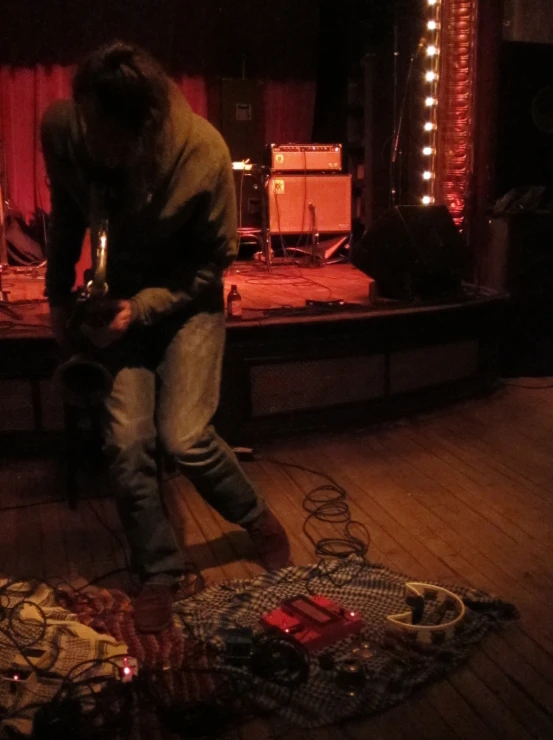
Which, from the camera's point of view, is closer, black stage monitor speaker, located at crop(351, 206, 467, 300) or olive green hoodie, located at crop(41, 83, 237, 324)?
olive green hoodie, located at crop(41, 83, 237, 324)

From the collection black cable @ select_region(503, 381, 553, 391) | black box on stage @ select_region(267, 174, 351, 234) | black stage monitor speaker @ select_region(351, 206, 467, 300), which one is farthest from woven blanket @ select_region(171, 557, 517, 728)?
black box on stage @ select_region(267, 174, 351, 234)

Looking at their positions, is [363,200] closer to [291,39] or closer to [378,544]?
[291,39]

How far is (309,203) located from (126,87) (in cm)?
460

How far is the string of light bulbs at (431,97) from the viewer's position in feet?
14.6

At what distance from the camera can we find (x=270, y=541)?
230cm

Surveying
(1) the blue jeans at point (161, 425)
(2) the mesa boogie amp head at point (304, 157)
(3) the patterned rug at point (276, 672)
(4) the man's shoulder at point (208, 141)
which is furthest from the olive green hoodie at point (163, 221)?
(2) the mesa boogie amp head at point (304, 157)

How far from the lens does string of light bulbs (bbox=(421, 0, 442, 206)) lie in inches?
176

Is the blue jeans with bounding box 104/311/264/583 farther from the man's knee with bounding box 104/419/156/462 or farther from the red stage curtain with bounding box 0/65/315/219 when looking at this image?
the red stage curtain with bounding box 0/65/315/219

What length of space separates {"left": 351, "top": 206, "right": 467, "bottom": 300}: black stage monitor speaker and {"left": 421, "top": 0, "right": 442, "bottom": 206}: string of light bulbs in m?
0.66

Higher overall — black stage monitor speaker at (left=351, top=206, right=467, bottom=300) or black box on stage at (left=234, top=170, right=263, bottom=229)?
black box on stage at (left=234, top=170, right=263, bottom=229)

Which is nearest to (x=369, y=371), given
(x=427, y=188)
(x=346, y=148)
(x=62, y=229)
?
(x=427, y=188)

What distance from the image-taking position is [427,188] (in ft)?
15.5

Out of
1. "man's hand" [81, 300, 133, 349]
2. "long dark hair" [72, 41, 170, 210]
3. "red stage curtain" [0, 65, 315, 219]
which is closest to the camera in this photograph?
"long dark hair" [72, 41, 170, 210]

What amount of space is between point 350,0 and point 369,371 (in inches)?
165
